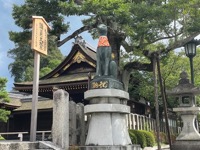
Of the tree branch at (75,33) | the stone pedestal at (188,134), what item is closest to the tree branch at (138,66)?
the tree branch at (75,33)

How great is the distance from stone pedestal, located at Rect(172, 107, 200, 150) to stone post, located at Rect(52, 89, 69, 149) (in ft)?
16.1

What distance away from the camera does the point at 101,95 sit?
307 inches

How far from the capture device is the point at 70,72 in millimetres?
21328

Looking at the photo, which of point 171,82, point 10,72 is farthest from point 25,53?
point 171,82

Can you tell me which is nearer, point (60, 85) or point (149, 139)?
point (149, 139)

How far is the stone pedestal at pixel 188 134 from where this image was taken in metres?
10.3

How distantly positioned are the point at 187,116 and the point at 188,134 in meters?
0.67

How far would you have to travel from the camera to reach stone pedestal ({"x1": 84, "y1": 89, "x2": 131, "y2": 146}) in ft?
24.9

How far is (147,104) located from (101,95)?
18959 millimetres

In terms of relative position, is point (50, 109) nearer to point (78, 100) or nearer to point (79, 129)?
point (78, 100)

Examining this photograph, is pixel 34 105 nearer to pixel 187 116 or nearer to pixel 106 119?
pixel 106 119

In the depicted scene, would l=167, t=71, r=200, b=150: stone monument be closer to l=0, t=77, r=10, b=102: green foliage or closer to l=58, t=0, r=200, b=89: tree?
l=58, t=0, r=200, b=89: tree

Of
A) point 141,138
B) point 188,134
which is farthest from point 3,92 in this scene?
point 188,134

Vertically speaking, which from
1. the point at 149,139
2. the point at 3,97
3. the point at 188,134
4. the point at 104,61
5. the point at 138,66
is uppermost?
the point at 138,66
